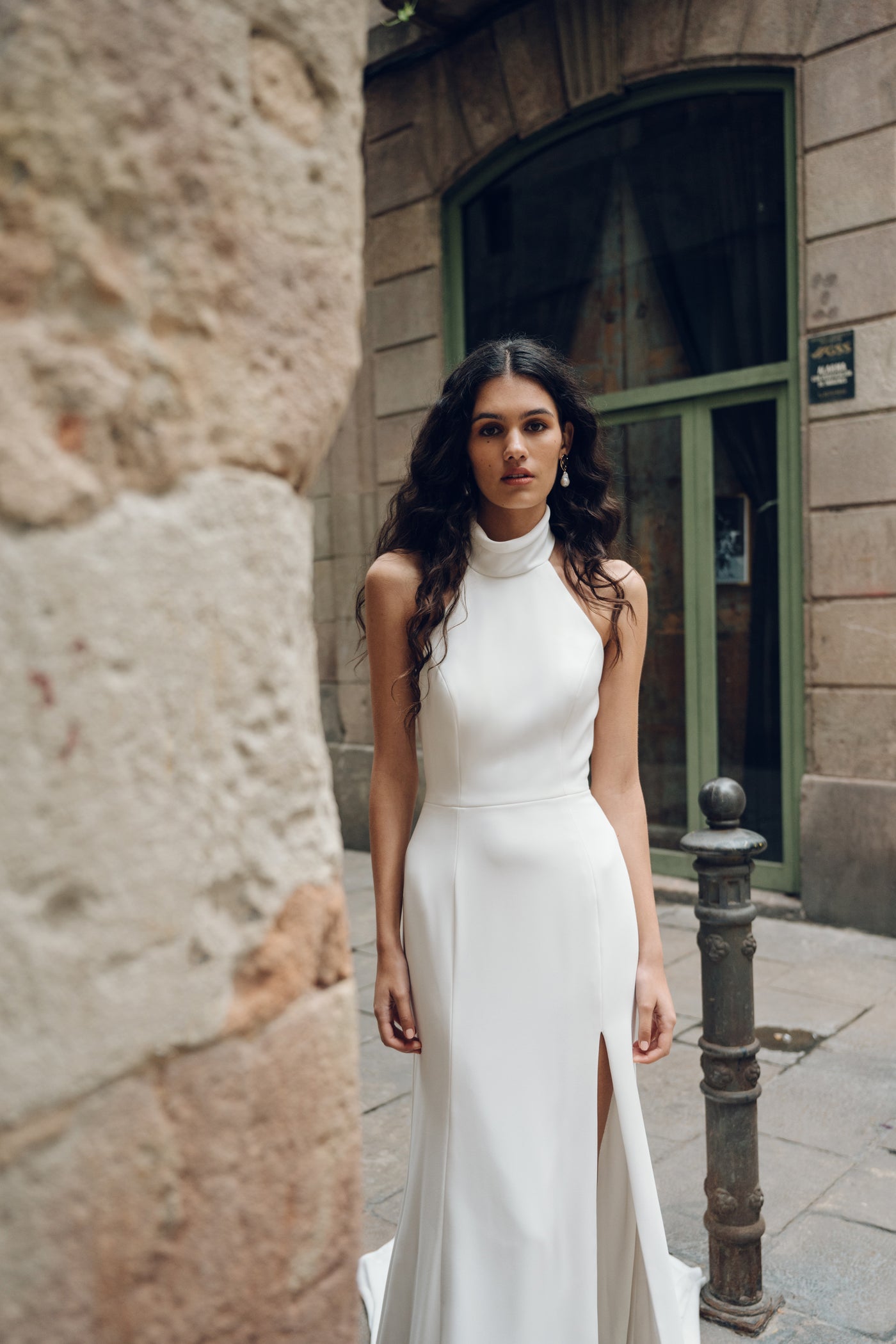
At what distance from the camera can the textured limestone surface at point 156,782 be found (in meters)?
0.89

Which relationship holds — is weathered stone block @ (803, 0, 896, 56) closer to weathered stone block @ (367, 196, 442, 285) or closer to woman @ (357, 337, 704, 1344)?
weathered stone block @ (367, 196, 442, 285)

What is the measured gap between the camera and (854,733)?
5570 mm

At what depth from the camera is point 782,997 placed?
471 cm

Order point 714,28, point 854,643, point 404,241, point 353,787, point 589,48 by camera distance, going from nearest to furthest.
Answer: point 854,643, point 714,28, point 589,48, point 404,241, point 353,787

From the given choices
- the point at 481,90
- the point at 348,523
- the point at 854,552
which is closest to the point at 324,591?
the point at 348,523

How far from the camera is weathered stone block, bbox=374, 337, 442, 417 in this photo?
7.49 metres

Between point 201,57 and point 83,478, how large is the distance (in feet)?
1.24

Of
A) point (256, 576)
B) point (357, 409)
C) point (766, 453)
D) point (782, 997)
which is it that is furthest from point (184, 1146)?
point (357, 409)

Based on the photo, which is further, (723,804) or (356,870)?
(356,870)

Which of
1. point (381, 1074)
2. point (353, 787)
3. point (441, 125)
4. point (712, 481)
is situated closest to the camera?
point (381, 1074)

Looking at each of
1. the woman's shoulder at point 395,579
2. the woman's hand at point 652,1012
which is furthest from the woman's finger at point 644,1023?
the woman's shoulder at point 395,579

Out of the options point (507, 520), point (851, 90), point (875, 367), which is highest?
point (851, 90)

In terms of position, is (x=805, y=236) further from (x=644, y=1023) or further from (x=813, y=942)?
(x=644, y=1023)

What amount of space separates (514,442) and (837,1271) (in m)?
2.15
